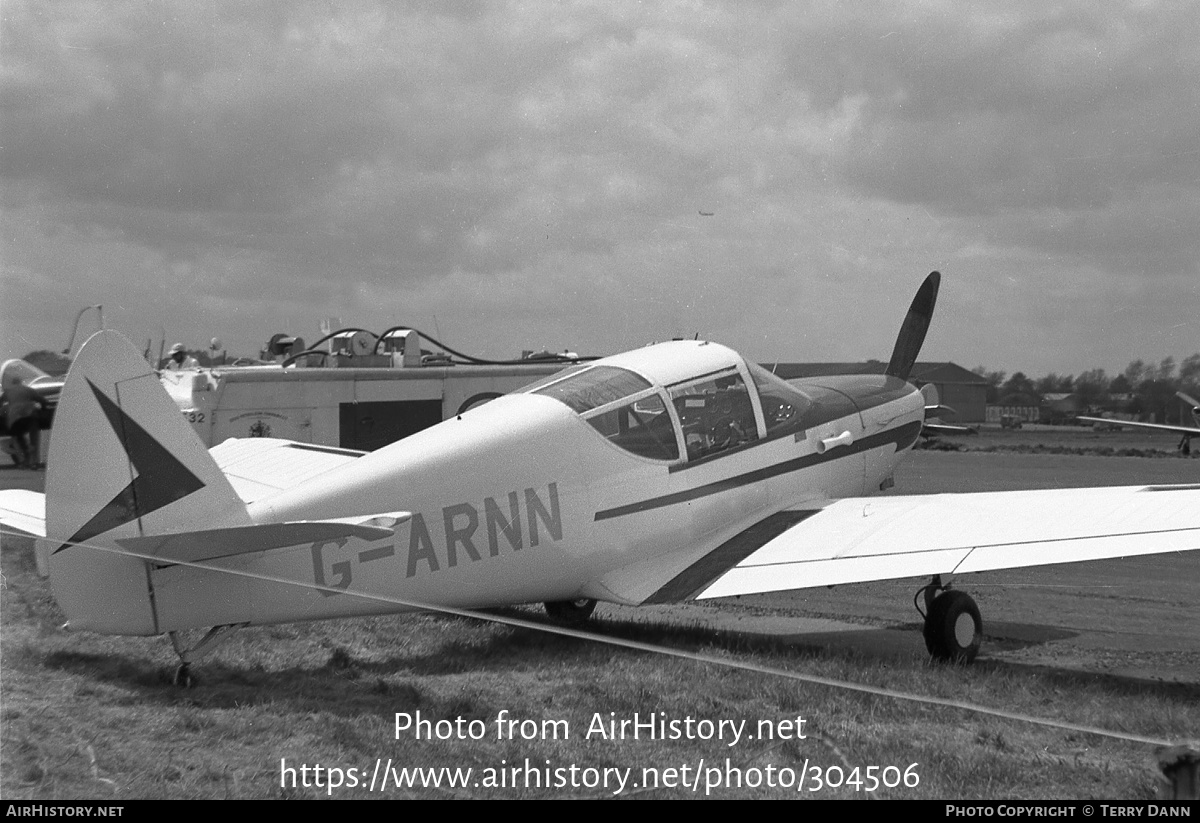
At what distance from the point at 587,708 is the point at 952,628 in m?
3.03

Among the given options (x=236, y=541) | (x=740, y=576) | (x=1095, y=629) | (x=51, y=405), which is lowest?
(x=1095, y=629)

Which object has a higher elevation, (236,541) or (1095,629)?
(236,541)

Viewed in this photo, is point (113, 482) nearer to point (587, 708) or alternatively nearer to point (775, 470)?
point (587, 708)

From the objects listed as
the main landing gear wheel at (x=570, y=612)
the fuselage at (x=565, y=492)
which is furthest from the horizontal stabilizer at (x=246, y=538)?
the main landing gear wheel at (x=570, y=612)

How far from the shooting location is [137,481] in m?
5.57

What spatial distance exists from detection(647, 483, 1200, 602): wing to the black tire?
378 mm

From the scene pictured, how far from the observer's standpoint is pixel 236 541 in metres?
5.60

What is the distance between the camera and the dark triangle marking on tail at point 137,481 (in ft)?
17.9

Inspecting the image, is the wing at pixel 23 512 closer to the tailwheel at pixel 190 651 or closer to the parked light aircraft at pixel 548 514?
the parked light aircraft at pixel 548 514

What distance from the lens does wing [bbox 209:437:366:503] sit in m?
9.80

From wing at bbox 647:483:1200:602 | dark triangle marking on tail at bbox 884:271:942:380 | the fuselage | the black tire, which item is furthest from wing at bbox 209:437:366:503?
dark triangle marking on tail at bbox 884:271:942:380
